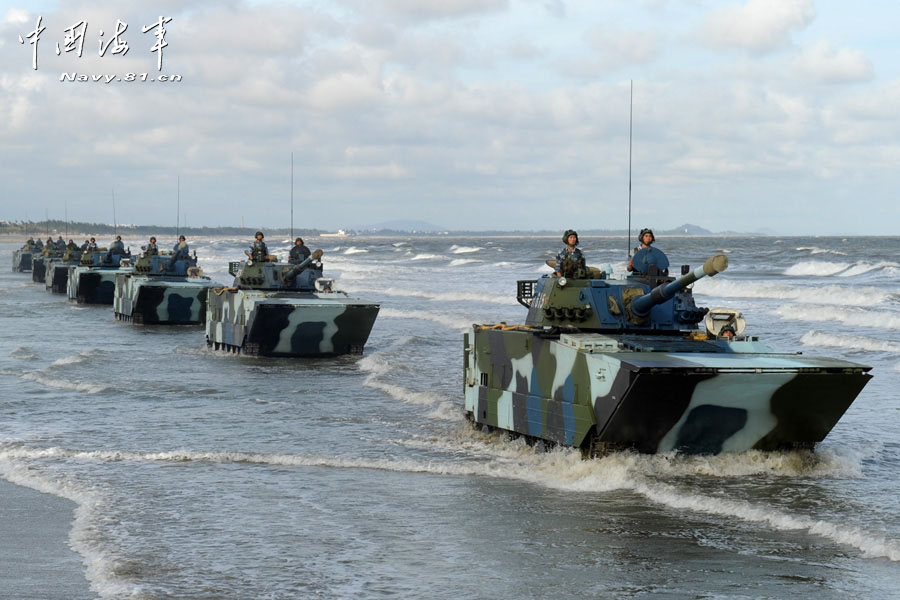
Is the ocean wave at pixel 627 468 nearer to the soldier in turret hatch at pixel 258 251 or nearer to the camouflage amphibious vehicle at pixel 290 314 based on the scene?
the camouflage amphibious vehicle at pixel 290 314

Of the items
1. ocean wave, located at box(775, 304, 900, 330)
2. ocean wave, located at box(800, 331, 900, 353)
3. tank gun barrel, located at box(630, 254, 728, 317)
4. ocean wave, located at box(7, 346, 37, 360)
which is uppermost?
tank gun barrel, located at box(630, 254, 728, 317)

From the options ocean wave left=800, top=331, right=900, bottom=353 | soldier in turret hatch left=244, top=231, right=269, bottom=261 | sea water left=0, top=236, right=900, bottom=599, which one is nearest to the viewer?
sea water left=0, top=236, right=900, bottom=599

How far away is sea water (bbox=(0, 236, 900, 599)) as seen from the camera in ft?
29.7

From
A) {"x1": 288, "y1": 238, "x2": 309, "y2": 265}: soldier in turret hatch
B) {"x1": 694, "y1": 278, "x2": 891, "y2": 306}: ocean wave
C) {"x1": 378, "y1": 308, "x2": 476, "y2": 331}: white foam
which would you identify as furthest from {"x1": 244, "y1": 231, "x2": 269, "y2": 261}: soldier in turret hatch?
{"x1": 694, "y1": 278, "x2": 891, "y2": 306}: ocean wave

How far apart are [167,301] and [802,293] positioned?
840 inches

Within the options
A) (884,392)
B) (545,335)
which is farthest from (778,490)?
(884,392)

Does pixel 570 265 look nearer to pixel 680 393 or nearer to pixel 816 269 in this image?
pixel 680 393

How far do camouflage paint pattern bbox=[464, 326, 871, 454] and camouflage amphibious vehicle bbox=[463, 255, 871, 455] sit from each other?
0.01m

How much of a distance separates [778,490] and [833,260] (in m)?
59.7

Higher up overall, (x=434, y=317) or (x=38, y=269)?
(x=38, y=269)

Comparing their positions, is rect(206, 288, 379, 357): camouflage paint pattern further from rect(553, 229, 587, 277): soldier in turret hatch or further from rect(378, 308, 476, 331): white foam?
rect(553, 229, 587, 277): soldier in turret hatch

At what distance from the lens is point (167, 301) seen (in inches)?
1394

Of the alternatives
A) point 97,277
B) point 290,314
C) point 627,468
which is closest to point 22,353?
point 290,314

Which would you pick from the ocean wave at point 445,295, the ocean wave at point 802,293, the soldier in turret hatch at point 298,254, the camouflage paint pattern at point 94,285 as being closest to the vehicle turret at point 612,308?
the soldier in turret hatch at point 298,254
